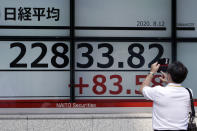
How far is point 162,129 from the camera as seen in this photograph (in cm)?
392

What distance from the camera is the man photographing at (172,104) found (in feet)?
12.8

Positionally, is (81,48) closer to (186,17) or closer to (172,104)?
(186,17)

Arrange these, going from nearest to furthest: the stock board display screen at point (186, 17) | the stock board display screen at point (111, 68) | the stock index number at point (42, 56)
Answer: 1. the stock index number at point (42, 56)
2. the stock board display screen at point (111, 68)
3. the stock board display screen at point (186, 17)

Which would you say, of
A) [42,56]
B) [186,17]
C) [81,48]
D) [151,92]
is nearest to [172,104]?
[151,92]

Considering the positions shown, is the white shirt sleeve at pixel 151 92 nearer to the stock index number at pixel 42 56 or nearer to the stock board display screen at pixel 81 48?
the stock board display screen at pixel 81 48

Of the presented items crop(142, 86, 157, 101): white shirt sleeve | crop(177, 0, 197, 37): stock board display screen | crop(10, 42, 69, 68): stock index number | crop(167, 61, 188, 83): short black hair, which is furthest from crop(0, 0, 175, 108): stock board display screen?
crop(167, 61, 188, 83): short black hair

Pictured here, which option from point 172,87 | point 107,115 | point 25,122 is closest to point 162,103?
point 172,87

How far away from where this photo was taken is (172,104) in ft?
12.9

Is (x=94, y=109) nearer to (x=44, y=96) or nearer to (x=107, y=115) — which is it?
(x=107, y=115)

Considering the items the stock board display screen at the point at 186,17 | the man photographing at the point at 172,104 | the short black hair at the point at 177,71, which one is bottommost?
the man photographing at the point at 172,104

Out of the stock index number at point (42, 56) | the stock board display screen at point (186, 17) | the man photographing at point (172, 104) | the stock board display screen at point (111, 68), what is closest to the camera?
the man photographing at point (172, 104)

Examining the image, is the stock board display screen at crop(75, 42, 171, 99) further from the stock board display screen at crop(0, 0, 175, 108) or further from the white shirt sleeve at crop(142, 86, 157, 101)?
the white shirt sleeve at crop(142, 86, 157, 101)

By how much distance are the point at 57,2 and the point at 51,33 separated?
59 centimetres

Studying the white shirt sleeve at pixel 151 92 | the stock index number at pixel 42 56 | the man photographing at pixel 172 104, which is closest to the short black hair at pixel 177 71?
the man photographing at pixel 172 104
